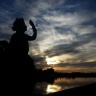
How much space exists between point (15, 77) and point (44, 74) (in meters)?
1.21

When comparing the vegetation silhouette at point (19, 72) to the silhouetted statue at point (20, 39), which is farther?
the silhouetted statue at point (20, 39)

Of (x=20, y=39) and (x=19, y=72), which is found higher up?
(x=20, y=39)

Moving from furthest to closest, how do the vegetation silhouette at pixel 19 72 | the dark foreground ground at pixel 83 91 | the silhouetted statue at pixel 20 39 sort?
the dark foreground ground at pixel 83 91, the silhouetted statue at pixel 20 39, the vegetation silhouette at pixel 19 72

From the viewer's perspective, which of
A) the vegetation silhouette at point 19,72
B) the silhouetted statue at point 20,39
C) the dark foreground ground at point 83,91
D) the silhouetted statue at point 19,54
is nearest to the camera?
the vegetation silhouette at point 19,72

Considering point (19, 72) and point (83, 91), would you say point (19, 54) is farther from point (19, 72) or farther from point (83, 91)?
point (83, 91)

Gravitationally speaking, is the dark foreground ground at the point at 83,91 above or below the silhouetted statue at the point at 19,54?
below

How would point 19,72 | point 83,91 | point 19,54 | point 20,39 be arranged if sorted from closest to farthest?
1. point 19,72
2. point 19,54
3. point 20,39
4. point 83,91

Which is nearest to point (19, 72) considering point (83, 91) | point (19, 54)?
point (19, 54)

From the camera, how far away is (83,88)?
35.3 ft

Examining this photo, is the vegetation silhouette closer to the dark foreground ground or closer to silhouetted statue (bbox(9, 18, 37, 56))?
silhouetted statue (bbox(9, 18, 37, 56))

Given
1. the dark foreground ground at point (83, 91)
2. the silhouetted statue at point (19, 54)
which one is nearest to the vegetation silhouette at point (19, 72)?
the silhouetted statue at point (19, 54)

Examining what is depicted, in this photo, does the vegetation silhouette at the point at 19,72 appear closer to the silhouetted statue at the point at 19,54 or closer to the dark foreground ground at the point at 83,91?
the silhouetted statue at the point at 19,54

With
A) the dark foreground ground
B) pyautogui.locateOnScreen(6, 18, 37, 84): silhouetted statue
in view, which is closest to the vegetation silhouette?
pyautogui.locateOnScreen(6, 18, 37, 84): silhouetted statue

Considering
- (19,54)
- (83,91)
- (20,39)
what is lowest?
(83,91)
